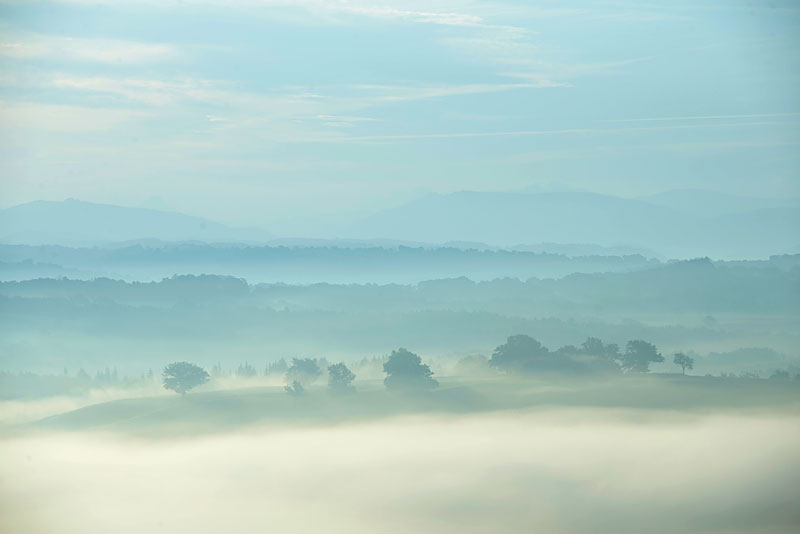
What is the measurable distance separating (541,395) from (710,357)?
28.2m

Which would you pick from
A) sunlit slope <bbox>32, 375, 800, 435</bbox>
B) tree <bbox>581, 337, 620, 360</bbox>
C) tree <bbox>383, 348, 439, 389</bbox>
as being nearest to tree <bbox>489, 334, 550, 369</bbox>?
tree <bbox>581, 337, 620, 360</bbox>

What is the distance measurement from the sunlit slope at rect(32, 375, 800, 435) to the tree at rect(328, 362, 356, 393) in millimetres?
800

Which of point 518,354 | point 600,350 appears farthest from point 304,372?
point 600,350

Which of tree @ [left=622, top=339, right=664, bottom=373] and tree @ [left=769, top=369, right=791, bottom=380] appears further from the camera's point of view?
tree @ [left=622, top=339, right=664, bottom=373]

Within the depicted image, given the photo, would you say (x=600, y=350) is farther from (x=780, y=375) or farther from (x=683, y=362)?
(x=780, y=375)

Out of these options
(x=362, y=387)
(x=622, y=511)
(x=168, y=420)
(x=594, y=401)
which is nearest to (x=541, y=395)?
(x=594, y=401)

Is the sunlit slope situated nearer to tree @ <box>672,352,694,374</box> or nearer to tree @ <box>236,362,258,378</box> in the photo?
tree @ <box>672,352,694,374</box>

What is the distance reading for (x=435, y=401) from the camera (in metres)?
54.0

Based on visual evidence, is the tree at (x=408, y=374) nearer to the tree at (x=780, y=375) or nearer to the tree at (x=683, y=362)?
the tree at (x=683, y=362)

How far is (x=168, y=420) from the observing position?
51906 millimetres

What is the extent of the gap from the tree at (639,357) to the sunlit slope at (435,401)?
A: 2815mm

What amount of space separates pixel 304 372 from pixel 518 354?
1711 centimetres

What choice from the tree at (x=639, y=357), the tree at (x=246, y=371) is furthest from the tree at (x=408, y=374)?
the tree at (x=246, y=371)

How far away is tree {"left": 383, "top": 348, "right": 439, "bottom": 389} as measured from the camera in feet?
186
